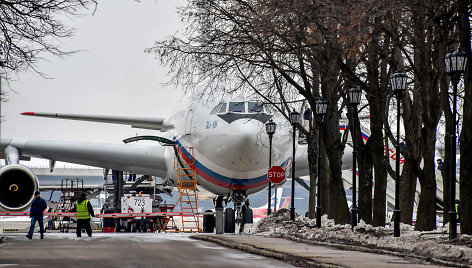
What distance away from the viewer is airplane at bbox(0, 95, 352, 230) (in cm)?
2531

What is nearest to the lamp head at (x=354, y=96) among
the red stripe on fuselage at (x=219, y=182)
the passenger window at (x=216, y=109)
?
the passenger window at (x=216, y=109)

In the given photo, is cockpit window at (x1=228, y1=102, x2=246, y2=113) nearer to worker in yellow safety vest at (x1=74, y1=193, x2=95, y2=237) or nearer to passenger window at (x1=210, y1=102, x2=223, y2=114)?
passenger window at (x1=210, y1=102, x2=223, y2=114)

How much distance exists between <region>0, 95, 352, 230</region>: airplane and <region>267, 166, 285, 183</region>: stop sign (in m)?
0.72

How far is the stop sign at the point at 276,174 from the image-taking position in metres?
25.8

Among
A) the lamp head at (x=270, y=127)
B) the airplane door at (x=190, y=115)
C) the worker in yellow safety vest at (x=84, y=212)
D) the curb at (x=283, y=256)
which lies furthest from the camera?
the airplane door at (x=190, y=115)

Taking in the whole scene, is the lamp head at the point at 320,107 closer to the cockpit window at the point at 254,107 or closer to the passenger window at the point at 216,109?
the cockpit window at the point at 254,107

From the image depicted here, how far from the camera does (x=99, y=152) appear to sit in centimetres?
3050

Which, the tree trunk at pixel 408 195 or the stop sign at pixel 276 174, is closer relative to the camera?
the tree trunk at pixel 408 195

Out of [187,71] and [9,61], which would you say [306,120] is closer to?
[187,71]

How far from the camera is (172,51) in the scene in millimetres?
21344

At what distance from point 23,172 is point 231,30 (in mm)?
9216

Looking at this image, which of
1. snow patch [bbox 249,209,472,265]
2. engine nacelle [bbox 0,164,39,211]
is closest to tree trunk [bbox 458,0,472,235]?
snow patch [bbox 249,209,472,265]

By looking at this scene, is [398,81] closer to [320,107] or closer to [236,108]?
[320,107]

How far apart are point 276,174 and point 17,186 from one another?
8.60m
